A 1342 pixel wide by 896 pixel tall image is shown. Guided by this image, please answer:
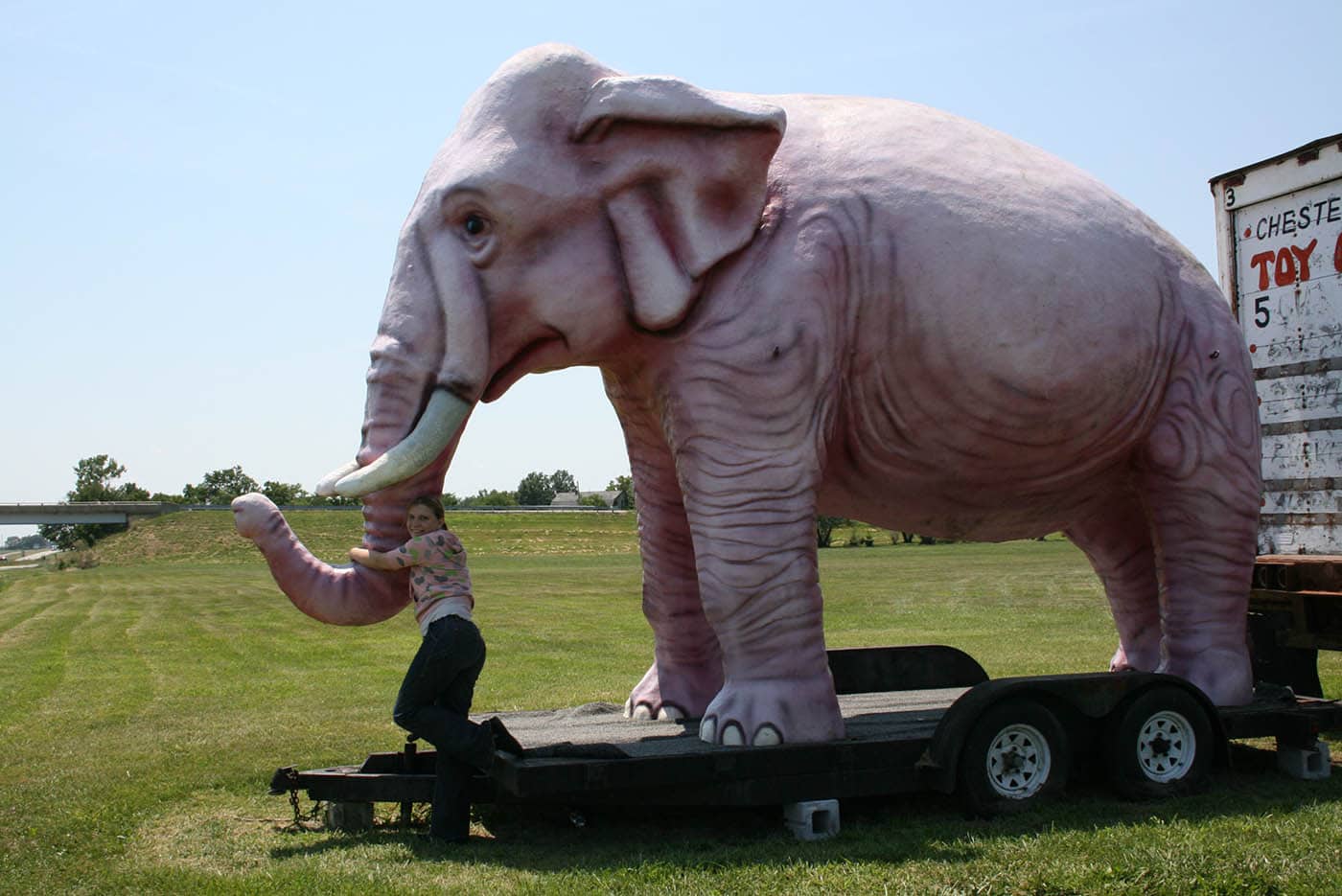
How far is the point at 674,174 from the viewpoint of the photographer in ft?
17.6

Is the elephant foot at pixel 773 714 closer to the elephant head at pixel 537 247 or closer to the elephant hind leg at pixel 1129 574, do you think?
the elephant head at pixel 537 247

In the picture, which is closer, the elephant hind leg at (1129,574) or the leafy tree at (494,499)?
the elephant hind leg at (1129,574)

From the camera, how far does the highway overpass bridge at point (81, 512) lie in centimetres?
6241

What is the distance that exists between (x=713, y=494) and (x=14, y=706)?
7513mm

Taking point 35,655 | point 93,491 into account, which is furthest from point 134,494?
point 35,655

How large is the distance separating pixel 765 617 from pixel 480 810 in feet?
5.06

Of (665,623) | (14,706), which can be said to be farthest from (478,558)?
(665,623)

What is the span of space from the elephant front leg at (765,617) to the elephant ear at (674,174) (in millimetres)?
876

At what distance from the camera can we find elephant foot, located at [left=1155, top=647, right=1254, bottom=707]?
5.98 m

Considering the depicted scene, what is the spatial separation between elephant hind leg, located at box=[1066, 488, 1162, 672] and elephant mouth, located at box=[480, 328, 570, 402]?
117 inches

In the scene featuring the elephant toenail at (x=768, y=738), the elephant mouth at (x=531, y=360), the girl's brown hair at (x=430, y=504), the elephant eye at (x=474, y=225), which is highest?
the elephant eye at (x=474, y=225)

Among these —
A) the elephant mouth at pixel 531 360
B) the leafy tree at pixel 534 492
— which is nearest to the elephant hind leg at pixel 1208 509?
the elephant mouth at pixel 531 360

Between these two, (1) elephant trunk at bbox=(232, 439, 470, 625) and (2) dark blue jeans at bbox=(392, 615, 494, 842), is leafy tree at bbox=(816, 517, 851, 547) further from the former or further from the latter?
(2) dark blue jeans at bbox=(392, 615, 494, 842)

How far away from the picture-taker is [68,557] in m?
54.2
